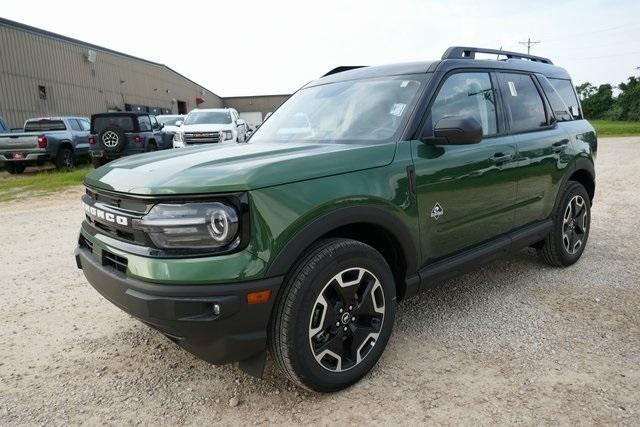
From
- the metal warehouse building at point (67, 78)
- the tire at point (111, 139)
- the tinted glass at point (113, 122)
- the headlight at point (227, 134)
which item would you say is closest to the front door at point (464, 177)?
the tire at point (111, 139)

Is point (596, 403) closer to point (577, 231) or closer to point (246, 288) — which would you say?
point (246, 288)

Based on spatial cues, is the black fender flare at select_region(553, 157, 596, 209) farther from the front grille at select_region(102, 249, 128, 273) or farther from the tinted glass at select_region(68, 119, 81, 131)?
the tinted glass at select_region(68, 119, 81, 131)

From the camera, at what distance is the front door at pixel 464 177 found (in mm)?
2916

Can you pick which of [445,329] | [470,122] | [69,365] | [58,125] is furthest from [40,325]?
[58,125]

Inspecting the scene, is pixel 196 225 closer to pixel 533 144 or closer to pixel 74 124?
pixel 533 144

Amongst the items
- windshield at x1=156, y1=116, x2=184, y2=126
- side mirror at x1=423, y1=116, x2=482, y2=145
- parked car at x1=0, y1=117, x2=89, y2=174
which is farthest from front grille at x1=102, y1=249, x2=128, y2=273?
windshield at x1=156, y1=116, x2=184, y2=126

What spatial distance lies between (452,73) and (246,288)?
210 cm

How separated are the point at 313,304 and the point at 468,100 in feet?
6.39

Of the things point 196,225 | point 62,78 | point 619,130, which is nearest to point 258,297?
point 196,225

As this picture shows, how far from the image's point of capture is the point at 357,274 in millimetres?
2568

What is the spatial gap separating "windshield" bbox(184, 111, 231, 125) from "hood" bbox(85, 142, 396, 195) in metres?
12.8

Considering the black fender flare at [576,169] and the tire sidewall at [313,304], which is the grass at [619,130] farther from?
the tire sidewall at [313,304]

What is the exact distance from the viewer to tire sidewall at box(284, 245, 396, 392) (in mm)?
2328

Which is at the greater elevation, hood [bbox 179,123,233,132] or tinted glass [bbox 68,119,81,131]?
tinted glass [bbox 68,119,81,131]
